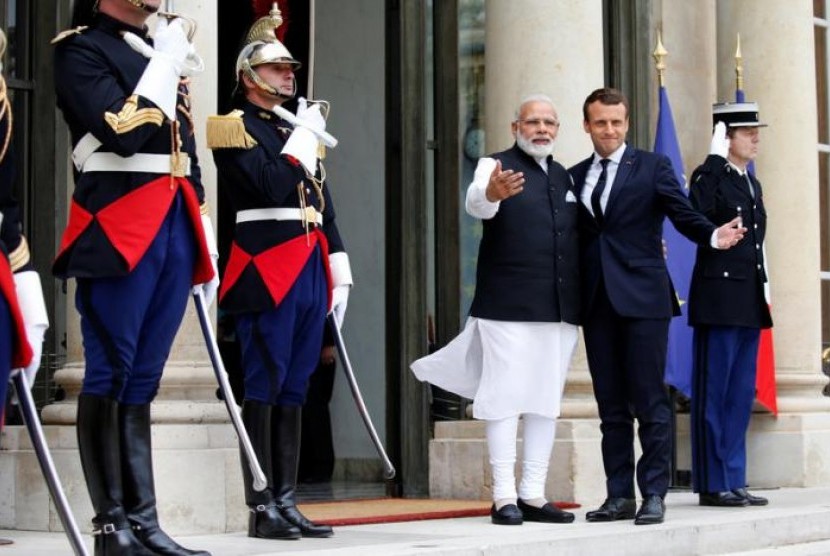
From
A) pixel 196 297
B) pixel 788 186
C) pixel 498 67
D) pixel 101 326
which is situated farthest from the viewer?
pixel 788 186

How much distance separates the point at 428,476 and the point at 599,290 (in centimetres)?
237

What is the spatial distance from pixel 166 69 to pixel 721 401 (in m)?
4.35

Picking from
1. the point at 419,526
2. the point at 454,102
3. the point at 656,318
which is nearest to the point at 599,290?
the point at 656,318

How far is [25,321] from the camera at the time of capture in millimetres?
4680

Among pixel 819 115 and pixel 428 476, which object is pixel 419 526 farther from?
pixel 819 115

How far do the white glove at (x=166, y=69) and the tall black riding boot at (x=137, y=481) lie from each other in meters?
0.97

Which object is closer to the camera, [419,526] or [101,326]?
[101,326]

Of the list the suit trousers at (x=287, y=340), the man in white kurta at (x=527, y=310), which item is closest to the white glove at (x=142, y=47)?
the suit trousers at (x=287, y=340)

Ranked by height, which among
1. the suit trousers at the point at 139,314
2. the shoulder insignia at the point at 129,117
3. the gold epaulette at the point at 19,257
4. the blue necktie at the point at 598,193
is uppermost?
the shoulder insignia at the point at 129,117

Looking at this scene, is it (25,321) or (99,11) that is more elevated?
(99,11)

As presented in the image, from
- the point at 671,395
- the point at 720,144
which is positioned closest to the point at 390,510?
the point at 720,144

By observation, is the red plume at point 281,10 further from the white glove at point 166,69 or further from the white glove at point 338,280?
the white glove at point 166,69

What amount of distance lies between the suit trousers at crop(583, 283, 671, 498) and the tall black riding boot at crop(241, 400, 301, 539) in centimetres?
172

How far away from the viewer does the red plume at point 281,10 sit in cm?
855
